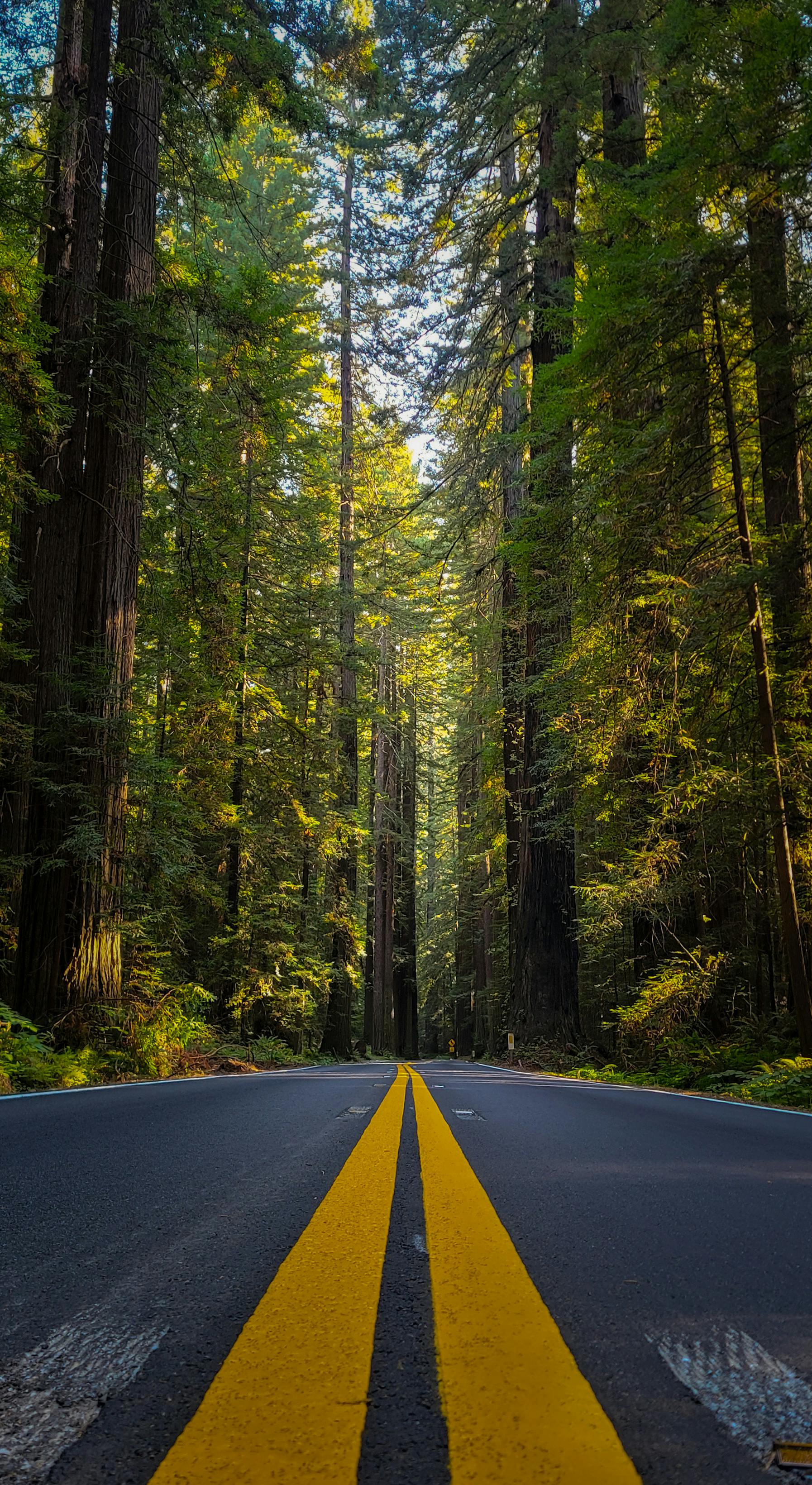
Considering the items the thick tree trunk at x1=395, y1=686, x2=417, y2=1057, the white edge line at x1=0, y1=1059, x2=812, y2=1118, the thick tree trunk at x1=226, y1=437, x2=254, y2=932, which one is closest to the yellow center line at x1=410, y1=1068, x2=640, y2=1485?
the white edge line at x1=0, y1=1059, x2=812, y2=1118

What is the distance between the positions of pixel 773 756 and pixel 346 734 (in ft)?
48.2

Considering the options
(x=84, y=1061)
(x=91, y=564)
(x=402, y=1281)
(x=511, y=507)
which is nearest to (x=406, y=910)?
(x=511, y=507)

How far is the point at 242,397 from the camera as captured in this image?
11.4 meters

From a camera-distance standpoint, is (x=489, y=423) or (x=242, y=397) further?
(x=489, y=423)

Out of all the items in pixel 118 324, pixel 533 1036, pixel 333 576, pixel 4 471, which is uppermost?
pixel 333 576

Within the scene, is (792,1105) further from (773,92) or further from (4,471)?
(4,471)

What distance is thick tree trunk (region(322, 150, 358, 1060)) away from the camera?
64.5 feet

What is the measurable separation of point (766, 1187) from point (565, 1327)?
1629 mm

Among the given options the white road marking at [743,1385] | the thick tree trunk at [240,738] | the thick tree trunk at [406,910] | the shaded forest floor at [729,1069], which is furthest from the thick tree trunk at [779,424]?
the thick tree trunk at [406,910]

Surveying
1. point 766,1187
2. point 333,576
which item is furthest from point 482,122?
point 766,1187

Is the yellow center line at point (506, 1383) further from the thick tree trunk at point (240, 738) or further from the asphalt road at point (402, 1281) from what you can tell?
the thick tree trunk at point (240, 738)

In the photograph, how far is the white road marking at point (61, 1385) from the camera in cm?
99

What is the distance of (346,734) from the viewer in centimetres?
2145

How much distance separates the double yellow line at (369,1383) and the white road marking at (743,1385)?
0.57ft
